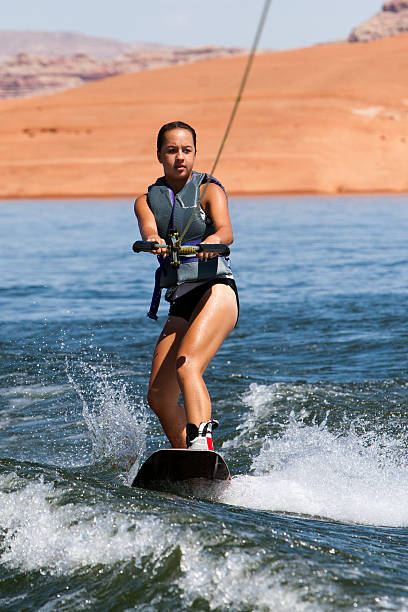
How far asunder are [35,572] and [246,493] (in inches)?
57.8

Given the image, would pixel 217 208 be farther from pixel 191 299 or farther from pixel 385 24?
pixel 385 24

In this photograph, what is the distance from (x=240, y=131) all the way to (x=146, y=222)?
56.0 m

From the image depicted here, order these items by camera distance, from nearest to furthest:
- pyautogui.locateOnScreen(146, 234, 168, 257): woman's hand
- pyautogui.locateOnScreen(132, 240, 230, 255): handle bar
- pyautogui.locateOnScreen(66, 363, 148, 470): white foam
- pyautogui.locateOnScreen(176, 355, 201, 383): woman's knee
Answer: pyautogui.locateOnScreen(132, 240, 230, 255): handle bar, pyautogui.locateOnScreen(146, 234, 168, 257): woman's hand, pyautogui.locateOnScreen(176, 355, 201, 383): woman's knee, pyautogui.locateOnScreen(66, 363, 148, 470): white foam

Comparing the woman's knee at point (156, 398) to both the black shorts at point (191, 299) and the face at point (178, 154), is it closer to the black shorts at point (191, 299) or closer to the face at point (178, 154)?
the black shorts at point (191, 299)

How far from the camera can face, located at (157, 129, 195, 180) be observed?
483cm

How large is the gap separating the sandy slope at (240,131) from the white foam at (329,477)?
1735 inches

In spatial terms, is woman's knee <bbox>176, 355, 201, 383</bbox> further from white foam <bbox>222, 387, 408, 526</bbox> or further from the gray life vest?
white foam <bbox>222, 387, 408, 526</bbox>

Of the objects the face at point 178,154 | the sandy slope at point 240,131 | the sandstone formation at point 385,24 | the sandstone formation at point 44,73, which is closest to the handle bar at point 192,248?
the face at point 178,154

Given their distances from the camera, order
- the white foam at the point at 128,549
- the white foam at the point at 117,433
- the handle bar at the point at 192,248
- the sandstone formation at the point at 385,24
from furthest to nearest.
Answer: the sandstone formation at the point at 385,24 → the white foam at the point at 117,433 → the handle bar at the point at 192,248 → the white foam at the point at 128,549

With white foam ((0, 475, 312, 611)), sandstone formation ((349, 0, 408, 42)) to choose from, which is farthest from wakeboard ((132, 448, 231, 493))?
sandstone formation ((349, 0, 408, 42))

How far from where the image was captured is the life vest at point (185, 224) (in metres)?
4.84

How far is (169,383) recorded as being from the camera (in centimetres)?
500

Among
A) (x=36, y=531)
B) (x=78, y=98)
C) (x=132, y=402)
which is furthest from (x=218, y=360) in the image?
(x=78, y=98)

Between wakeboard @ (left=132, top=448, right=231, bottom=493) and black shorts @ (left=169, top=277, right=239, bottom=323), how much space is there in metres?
0.82
